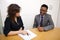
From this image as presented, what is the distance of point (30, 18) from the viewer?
3.39 metres

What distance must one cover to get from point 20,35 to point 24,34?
0.07 m

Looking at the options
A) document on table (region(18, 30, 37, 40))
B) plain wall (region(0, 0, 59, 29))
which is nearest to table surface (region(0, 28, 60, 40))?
document on table (region(18, 30, 37, 40))

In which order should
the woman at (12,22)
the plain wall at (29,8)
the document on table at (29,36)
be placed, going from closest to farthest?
1. the document on table at (29,36)
2. the woman at (12,22)
3. the plain wall at (29,8)

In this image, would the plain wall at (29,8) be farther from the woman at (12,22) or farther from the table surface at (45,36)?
the table surface at (45,36)

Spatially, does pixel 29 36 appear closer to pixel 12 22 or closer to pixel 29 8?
pixel 12 22

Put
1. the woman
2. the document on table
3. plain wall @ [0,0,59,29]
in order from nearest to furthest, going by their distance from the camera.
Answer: the document on table < the woman < plain wall @ [0,0,59,29]

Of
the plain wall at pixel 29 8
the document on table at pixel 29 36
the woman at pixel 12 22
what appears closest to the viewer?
the document on table at pixel 29 36

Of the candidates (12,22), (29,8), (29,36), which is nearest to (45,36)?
(29,36)

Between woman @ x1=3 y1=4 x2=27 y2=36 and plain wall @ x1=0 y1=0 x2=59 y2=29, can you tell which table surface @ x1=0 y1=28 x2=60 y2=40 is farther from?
plain wall @ x1=0 y1=0 x2=59 y2=29

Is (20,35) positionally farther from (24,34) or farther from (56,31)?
(56,31)

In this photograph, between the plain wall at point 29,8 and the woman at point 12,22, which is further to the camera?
the plain wall at point 29,8

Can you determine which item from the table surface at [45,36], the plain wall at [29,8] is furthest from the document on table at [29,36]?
the plain wall at [29,8]

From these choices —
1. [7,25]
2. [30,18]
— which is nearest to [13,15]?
[7,25]

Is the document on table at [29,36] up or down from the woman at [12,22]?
down
